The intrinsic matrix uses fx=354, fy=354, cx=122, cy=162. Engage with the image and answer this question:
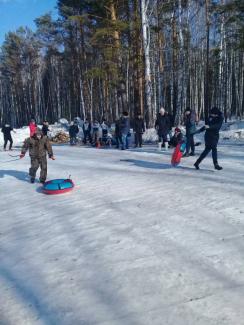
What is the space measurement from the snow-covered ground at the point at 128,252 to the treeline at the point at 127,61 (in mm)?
10650

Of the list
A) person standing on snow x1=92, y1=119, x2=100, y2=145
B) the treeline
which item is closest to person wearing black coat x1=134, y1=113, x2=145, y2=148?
the treeline

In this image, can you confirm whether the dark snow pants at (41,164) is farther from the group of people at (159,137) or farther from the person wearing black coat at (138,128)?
the person wearing black coat at (138,128)

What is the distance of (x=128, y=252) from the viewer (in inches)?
201

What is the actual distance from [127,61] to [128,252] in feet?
84.4

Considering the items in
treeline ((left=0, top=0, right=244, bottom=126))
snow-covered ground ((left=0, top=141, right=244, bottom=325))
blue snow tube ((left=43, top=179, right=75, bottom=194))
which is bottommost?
snow-covered ground ((left=0, top=141, right=244, bottom=325))

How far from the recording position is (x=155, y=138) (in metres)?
18.0

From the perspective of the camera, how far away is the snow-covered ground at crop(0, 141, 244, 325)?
3.79 metres

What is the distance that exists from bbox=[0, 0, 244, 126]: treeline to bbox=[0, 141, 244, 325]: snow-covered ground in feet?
34.9

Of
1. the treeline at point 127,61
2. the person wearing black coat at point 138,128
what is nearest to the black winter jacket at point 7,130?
the treeline at point 127,61

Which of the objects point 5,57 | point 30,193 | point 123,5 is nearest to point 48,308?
point 30,193

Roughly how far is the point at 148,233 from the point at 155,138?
1256 cm

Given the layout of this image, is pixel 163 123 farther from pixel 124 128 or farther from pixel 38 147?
pixel 38 147

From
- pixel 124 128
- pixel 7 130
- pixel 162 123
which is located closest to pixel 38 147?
pixel 162 123

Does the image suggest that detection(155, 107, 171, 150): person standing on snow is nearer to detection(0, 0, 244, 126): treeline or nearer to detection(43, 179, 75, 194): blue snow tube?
A: detection(0, 0, 244, 126): treeline
